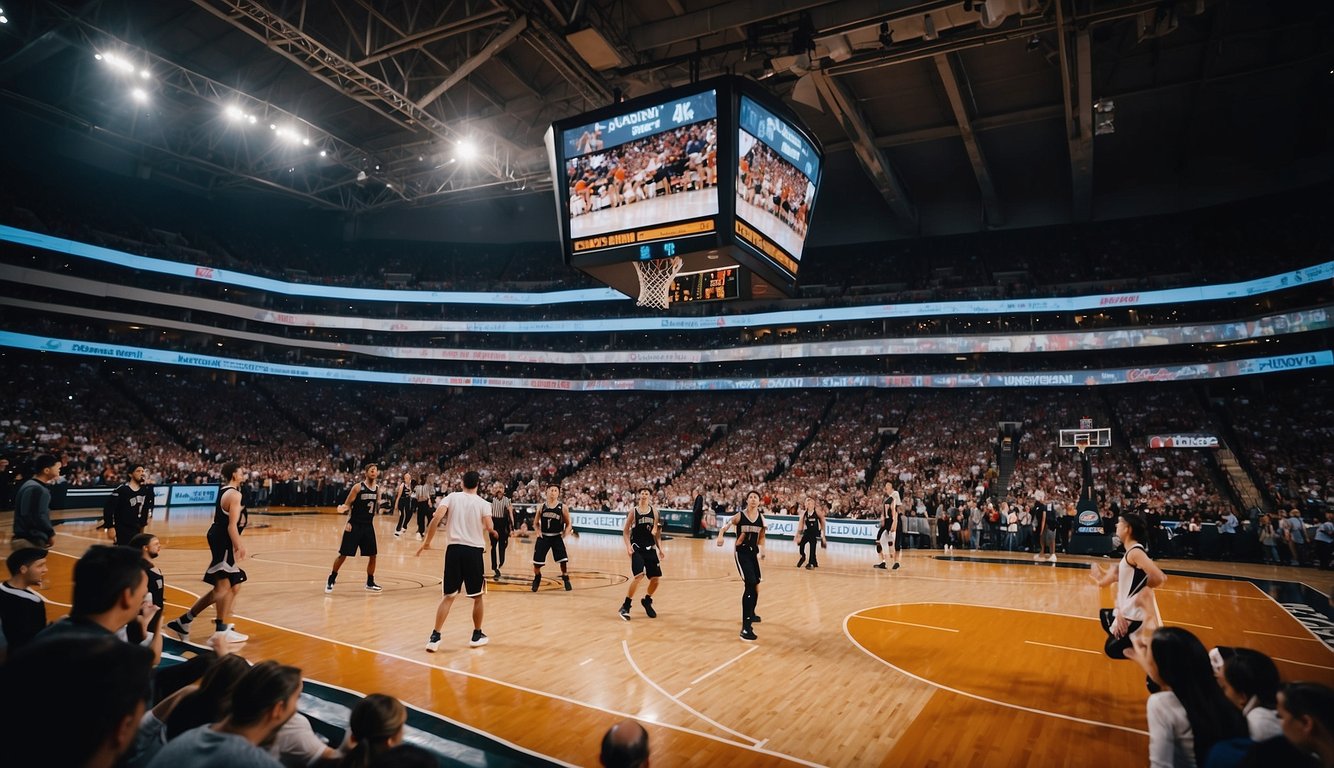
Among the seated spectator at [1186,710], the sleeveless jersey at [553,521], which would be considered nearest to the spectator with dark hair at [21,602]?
the seated spectator at [1186,710]

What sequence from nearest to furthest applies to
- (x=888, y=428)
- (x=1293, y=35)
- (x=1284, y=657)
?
(x=1284, y=657)
(x=1293, y=35)
(x=888, y=428)

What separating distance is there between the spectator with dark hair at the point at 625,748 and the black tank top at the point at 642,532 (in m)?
7.53

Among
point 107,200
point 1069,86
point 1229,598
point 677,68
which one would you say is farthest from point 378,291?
point 1229,598

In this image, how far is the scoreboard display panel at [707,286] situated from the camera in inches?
442

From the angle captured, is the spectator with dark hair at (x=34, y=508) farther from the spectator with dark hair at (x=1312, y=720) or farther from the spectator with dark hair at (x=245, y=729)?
the spectator with dark hair at (x=1312, y=720)

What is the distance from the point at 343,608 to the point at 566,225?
22.4 ft

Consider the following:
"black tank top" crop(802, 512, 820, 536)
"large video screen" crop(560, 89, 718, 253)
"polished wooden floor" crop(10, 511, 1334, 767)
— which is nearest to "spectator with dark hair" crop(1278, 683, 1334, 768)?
"polished wooden floor" crop(10, 511, 1334, 767)

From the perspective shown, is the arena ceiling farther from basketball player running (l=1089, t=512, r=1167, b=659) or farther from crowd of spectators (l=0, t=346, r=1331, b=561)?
crowd of spectators (l=0, t=346, r=1331, b=561)

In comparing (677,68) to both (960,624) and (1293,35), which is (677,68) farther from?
(1293,35)

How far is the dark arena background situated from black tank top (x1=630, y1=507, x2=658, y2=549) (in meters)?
0.67

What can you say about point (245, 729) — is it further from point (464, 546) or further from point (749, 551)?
point (749, 551)

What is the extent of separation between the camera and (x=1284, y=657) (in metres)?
8.27

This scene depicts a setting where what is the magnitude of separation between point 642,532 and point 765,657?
2.79 m

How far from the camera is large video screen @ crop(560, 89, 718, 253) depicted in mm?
9555
